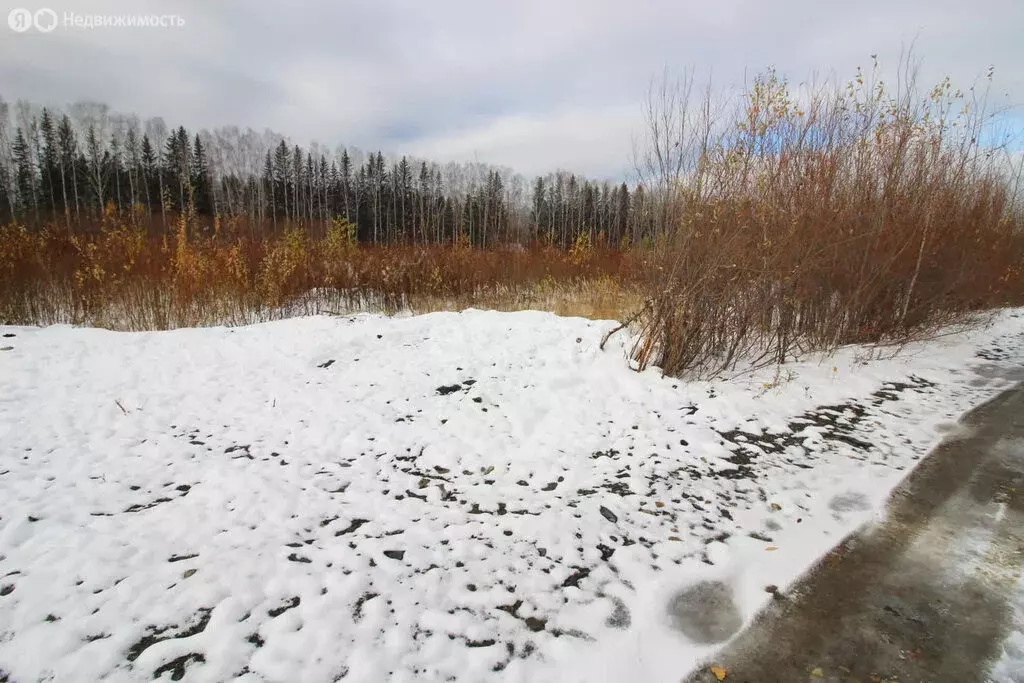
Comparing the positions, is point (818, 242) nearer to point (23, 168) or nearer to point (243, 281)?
point (243, 281)

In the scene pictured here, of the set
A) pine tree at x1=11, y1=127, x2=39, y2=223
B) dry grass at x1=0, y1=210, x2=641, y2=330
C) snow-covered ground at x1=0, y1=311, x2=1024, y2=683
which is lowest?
snow-covered ground at x1=0, y1=311, x2=1024, y2=683

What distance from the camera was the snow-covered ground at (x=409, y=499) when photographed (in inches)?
84.2

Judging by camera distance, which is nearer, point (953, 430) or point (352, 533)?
point (352, 533)

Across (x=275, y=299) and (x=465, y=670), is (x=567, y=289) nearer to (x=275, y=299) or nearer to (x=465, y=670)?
(x=275, y=299)

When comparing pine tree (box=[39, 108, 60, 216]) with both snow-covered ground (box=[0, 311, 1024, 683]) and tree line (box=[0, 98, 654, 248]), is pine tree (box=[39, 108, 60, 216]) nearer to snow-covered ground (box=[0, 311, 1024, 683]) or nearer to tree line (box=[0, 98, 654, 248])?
tree line (box=[0, 98, 654, 248])

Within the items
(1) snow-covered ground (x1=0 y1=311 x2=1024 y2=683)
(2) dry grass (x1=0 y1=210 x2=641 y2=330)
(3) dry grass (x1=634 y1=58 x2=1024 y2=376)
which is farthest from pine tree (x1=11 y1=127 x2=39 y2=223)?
(3) dry grass (x1=634 y1=58 x2=1024 y2=376)

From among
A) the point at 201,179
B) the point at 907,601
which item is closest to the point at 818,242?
the point at 907,601

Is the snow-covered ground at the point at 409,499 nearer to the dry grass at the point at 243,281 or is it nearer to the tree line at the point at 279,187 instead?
the dry grass at the point at 243,281

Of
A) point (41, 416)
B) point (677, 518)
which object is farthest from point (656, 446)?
point (41, 416)

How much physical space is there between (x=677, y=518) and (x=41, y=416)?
5587 millimetres

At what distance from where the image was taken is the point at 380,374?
588 centimetres

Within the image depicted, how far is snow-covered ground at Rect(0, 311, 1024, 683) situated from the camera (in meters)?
2.14

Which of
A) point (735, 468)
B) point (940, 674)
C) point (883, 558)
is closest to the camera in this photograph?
point (940, 674)

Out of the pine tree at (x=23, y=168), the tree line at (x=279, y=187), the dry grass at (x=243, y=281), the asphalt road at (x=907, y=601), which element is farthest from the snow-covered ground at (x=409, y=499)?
the pine tree at (x=23, y=168)
